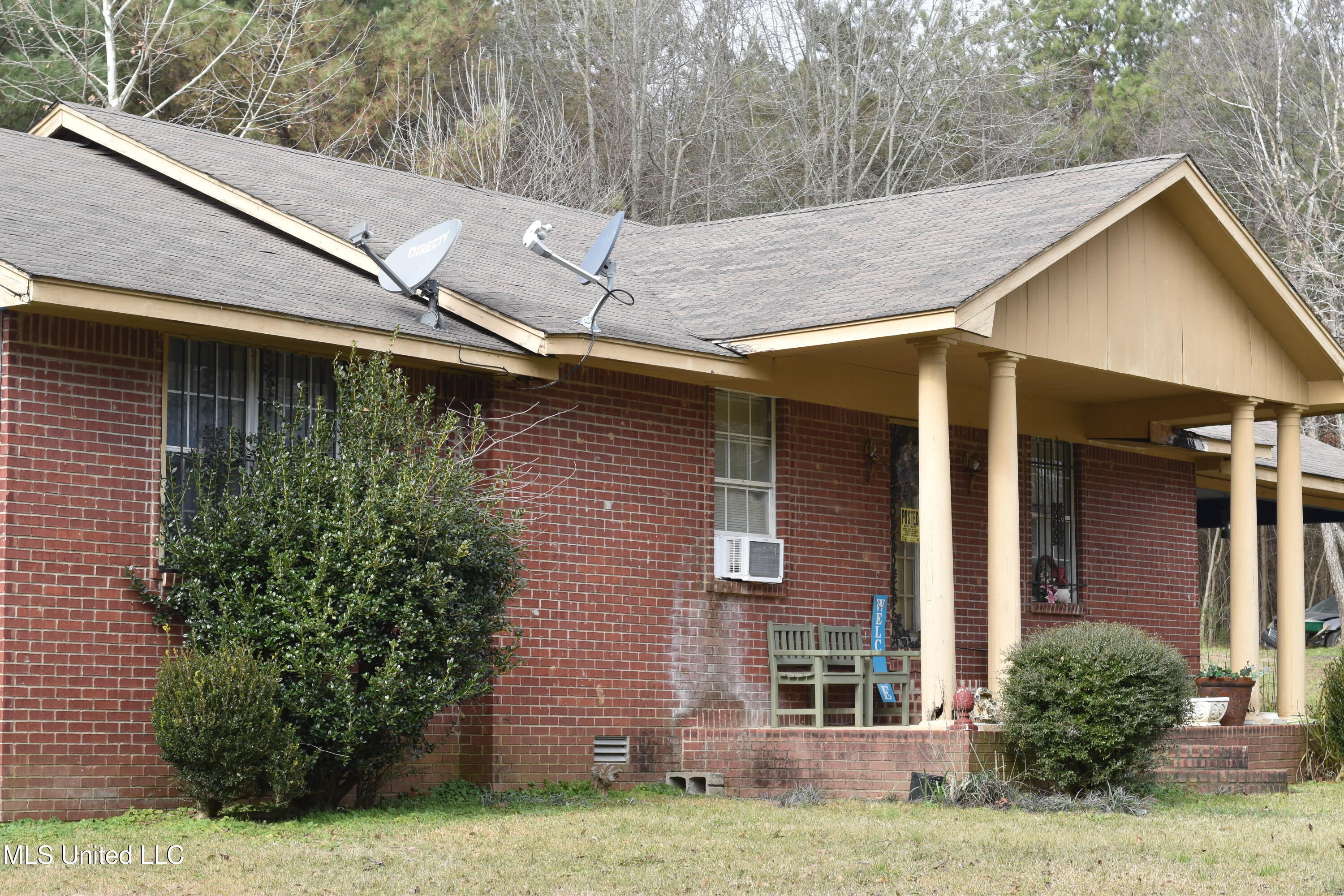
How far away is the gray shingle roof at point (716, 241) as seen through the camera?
1271cm

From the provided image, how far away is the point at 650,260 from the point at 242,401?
587 centimetres

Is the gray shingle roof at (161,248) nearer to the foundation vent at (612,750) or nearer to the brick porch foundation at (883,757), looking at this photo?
the foundation vent at (612,750)

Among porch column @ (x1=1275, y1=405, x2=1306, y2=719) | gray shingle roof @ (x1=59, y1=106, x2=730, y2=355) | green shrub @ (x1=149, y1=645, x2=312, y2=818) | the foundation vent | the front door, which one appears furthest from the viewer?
porch column @ (x1=1275, y1=405, x2=1306, y2=719)

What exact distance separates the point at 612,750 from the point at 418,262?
12.9 feet

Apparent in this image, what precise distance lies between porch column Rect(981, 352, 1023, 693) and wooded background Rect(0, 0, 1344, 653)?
654 inches

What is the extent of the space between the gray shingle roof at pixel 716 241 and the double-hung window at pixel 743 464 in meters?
0.90

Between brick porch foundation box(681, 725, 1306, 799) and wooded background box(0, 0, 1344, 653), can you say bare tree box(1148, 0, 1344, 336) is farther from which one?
brick porch foundation box(681, 725, 1306, 799)

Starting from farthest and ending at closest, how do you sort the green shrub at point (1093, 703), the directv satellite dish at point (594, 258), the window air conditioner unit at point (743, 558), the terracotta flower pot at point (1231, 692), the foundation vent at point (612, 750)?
the terracotta flower pot at point (1231, 692), the window air conditioner unit at point (743, 558), the foundation vent at point (612, 750), the directv satellite dish at point (594, 258), the green shrub at point (1093, 703)

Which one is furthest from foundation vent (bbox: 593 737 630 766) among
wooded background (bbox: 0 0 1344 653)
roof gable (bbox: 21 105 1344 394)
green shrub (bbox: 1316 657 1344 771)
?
wooded background (bbox: 0 0 1344 653)

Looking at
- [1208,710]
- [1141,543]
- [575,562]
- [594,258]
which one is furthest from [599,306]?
[1141,543]

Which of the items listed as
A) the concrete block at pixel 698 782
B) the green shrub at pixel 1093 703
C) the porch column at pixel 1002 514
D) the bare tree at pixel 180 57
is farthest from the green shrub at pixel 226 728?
the bare tree at pixel 180 57

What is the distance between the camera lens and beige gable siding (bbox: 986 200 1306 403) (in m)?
13.3

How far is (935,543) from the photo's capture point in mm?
12195

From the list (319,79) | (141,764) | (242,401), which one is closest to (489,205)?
(242,401)
